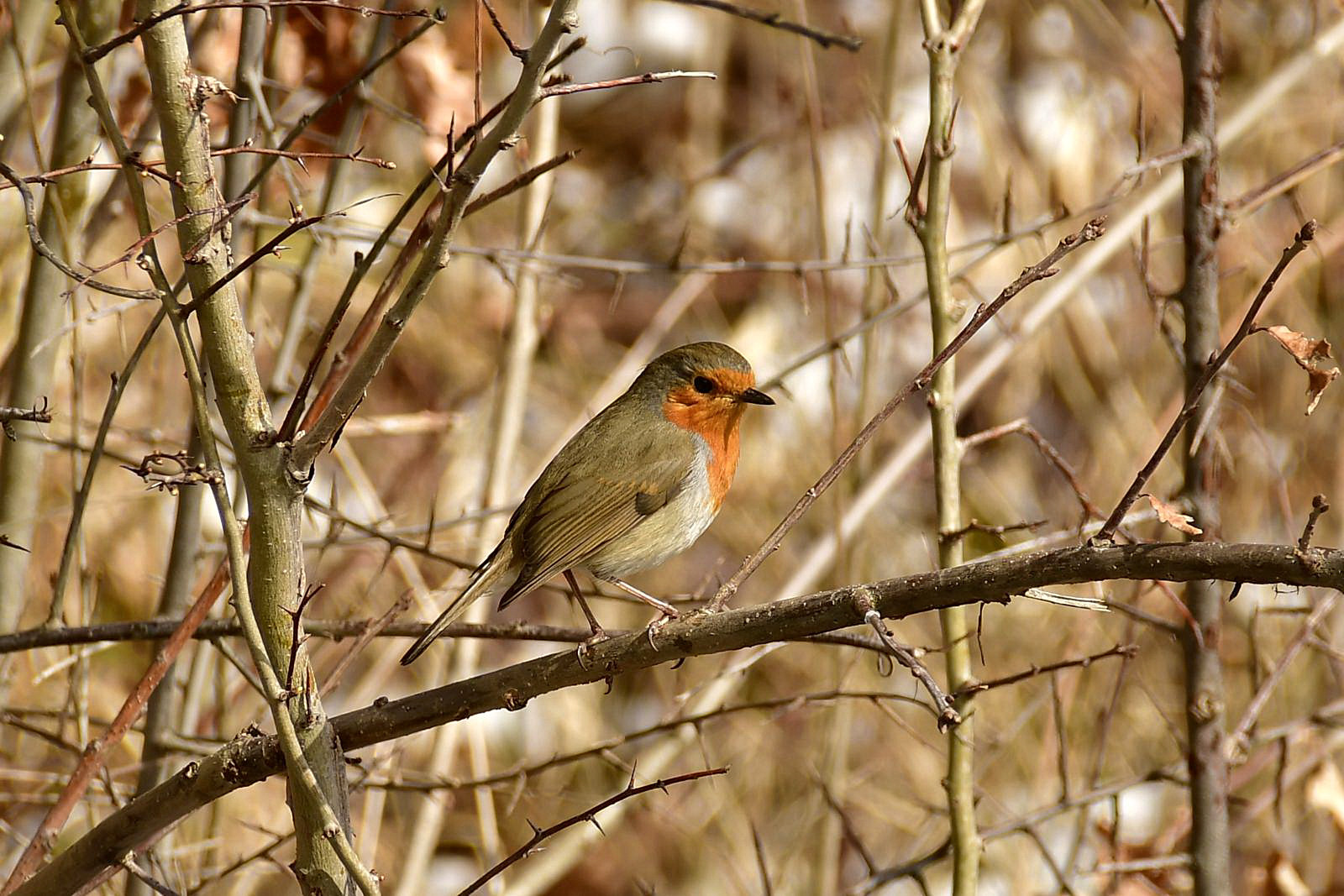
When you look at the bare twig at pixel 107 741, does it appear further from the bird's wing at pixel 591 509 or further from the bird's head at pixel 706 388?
the bird's head at pixel 706 388

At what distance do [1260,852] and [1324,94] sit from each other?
3.43m

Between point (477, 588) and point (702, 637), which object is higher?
point (477, 588)

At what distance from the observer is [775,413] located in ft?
22.7

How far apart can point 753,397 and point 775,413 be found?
3306 millimetres

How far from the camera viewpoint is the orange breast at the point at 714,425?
3.83 meters

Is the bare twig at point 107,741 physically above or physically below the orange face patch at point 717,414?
below

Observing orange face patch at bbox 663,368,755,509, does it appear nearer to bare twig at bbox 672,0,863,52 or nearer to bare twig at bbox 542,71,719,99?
bare twig at bbox 672,0,863,52

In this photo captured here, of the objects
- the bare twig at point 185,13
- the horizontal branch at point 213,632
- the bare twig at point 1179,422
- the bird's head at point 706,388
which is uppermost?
the bird's head at point 706,388

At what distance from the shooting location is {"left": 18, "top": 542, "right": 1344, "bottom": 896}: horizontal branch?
1517 millimetres

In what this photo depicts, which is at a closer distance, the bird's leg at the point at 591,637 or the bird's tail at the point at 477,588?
the bird's leg at the point at 591,637

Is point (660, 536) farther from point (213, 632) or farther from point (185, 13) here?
point (185, 13)

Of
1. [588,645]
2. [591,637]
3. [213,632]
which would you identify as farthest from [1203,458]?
[213,632]

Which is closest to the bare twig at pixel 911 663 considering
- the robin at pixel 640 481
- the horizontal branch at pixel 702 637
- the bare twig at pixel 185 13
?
the horizontal branch at pixel 702 637

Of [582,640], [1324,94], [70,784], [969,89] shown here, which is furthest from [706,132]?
[70,784]
